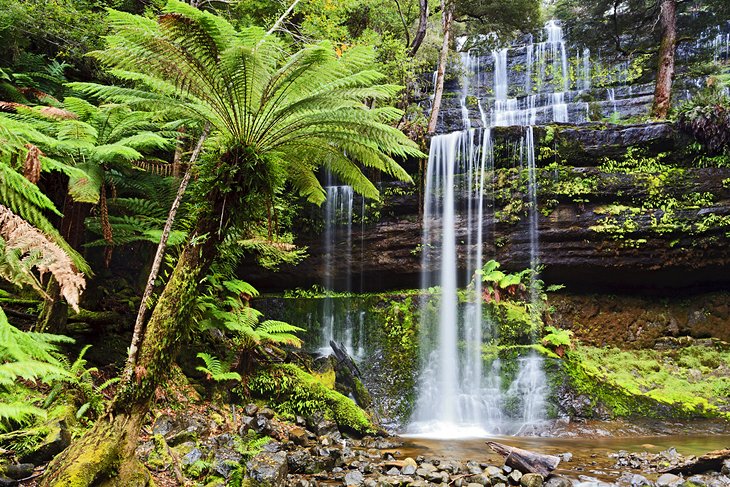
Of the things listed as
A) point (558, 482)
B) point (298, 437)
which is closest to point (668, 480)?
point (558, 482)

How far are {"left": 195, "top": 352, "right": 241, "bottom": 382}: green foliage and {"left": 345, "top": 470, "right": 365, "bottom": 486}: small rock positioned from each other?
1.73 m

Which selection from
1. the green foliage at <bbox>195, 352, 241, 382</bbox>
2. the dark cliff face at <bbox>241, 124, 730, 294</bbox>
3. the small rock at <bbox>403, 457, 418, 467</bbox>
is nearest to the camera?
the small rock at <bbox>403, 457, 418, 467</bbox>

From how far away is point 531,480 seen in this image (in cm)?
410

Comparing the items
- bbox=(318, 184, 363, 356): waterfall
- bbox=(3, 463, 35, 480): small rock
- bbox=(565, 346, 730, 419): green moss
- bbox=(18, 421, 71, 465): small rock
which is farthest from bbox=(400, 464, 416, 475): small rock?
bbox=(318, 184, 363, 356): waterfall

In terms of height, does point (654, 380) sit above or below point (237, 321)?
below

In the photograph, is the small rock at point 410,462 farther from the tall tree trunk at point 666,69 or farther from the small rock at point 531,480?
the tall tree trunk at point 666,69

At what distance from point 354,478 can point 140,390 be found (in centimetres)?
222

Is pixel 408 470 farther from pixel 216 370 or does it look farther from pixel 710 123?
pixel 710 123

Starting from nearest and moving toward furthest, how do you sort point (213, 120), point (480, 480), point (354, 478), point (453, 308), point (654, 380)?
point (213, 120), point (354, 478), point (480, 480), point (654, 380), point (453, 308)

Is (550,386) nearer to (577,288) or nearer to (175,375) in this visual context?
(577,288)

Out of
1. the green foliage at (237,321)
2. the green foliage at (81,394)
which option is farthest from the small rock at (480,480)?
the green foliage at (81,394)

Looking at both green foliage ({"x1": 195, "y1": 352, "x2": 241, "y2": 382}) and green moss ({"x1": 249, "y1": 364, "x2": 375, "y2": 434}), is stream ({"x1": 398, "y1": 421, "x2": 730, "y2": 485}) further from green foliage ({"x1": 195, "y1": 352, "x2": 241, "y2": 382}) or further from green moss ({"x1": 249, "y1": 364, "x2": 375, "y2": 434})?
green foliage ({"x1": 195, "y1": 352, "x2": 241, "y2": 382})

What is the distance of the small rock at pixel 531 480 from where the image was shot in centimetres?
407

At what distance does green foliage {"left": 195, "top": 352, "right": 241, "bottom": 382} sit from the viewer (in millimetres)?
4980
